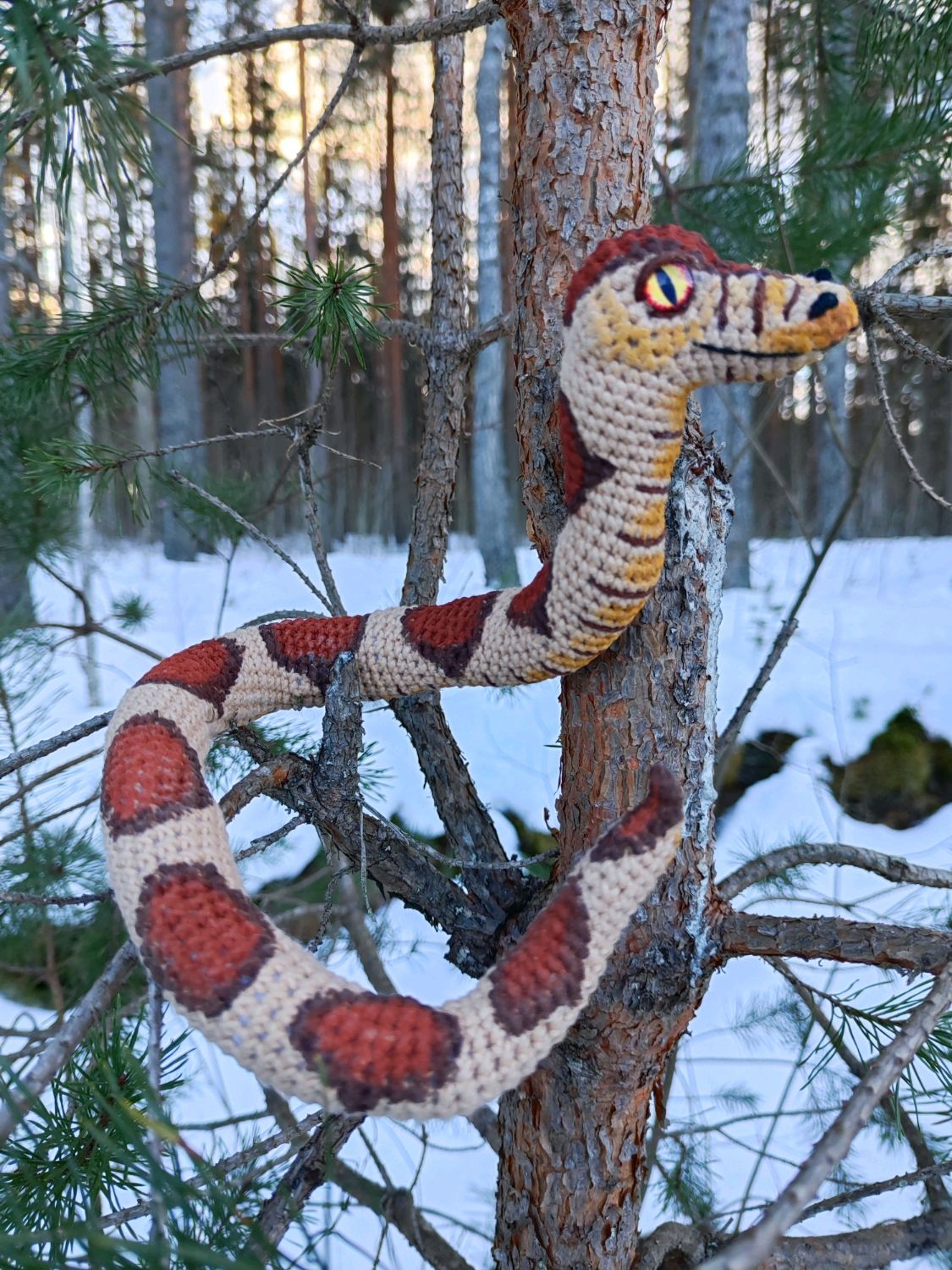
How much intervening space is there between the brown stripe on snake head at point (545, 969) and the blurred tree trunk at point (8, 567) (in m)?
0.46

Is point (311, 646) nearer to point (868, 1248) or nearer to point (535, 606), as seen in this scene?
point (535, 606)

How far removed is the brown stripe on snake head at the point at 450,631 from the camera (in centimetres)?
53

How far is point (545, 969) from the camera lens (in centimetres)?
40

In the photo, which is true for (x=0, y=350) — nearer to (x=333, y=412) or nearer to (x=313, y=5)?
(x=313, y=5)

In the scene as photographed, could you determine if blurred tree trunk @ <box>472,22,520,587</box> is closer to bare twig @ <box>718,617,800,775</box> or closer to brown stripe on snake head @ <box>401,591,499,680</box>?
bare twig @ <box>718,617,800,775</box>

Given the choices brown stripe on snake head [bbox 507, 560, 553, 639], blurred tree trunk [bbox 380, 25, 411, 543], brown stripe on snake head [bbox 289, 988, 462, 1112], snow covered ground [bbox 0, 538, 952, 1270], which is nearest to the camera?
brown stripe on snake head [bbox 289, 988, 462, 1112]

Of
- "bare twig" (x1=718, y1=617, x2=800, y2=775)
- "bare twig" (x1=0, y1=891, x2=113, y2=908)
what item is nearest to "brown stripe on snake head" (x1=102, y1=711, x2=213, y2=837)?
"bare twig" (x1=0, y1=891, x2=113, y2=908)

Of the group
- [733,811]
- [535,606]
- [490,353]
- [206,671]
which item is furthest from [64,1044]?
[490,353]

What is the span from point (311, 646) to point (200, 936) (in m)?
0.21

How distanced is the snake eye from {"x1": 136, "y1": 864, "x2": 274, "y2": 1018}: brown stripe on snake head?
0.36 m

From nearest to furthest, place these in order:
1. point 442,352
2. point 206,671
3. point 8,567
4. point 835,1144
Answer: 1. point 835,1144
2. point 206,671
3. point 442,352
4. point 8,567

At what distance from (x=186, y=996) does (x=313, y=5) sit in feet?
18.7

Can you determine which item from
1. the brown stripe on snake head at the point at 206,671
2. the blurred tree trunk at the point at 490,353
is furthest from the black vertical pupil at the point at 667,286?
the blurred tree trunk at the point at 490,353

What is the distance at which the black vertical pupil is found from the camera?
1.36 ft
